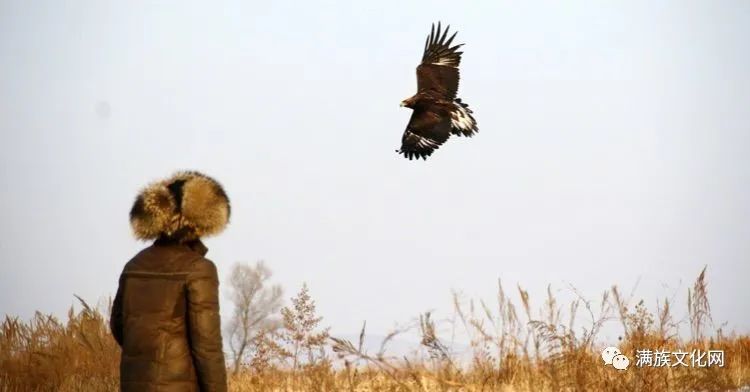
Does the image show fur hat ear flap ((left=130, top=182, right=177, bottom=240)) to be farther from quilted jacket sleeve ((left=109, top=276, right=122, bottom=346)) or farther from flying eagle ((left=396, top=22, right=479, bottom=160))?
flying eagle ((left=396, top=22, right=479, bottom=160))

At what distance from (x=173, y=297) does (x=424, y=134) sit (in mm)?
7048

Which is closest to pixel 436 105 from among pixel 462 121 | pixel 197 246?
pixel 462 121

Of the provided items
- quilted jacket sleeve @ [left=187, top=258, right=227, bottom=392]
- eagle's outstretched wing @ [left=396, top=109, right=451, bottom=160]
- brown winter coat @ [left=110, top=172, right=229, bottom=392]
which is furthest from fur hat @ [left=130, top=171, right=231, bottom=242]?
eagle's outstretched wing @ [left=396, top=109, right=451, bottom=160]

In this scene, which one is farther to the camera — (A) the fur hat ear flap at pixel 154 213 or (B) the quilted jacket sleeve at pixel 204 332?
(A) the fur hat ear flap at pixel 154 213

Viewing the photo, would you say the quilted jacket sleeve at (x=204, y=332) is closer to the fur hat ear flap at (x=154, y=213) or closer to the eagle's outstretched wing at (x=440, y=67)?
the fur hat ear flap at (x=154, y=213)

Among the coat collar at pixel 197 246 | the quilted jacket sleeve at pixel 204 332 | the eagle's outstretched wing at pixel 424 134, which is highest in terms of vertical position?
the eagle's outstretched wing at pixel 424 134

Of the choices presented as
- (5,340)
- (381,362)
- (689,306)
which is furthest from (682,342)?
(5,340)

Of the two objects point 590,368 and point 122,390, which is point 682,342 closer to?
point 590,368

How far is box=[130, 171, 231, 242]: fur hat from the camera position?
4.92 metres

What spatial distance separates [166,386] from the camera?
186 inches

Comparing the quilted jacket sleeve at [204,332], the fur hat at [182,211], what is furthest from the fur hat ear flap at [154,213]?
the quilted jacket sleeve at [204,332]

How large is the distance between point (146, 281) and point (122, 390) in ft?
2.19

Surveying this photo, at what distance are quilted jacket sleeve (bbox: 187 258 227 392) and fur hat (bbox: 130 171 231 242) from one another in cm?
28

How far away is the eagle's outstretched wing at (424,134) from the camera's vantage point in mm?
11227
